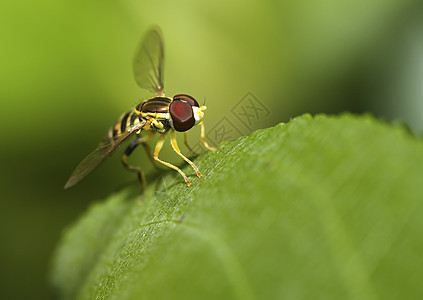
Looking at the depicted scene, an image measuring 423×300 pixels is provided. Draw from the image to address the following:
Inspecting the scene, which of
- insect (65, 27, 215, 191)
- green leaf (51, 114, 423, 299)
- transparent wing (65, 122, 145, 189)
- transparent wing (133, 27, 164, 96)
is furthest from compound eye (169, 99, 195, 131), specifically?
green leaf (51, 114, 423, 299)

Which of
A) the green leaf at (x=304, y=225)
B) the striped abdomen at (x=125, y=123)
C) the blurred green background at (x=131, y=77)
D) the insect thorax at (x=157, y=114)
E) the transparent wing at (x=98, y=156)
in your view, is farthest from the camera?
the blurred green background at (x=131, y=77)

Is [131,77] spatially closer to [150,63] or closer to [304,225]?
[150,63]

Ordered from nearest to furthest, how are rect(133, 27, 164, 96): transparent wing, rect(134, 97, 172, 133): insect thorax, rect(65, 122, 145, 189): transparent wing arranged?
rect(65, 122, 145, 189): transparent wing
rect(134, 97, 172, 133): insect thorax
rect(133, 27, 164, 96): transparent wing

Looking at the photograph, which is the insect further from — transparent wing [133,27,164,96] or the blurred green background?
the blurred green background

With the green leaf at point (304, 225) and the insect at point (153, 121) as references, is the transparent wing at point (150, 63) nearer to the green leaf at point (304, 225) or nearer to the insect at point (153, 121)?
the insect at point (153, 121)

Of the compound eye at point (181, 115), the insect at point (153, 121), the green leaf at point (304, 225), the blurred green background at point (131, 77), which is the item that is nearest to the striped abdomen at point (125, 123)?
the insect at point (153, 121)

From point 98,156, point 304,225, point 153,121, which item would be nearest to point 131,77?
point 153,121

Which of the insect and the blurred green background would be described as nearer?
the insect

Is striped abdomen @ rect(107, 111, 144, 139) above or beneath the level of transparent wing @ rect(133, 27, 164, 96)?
beneath
